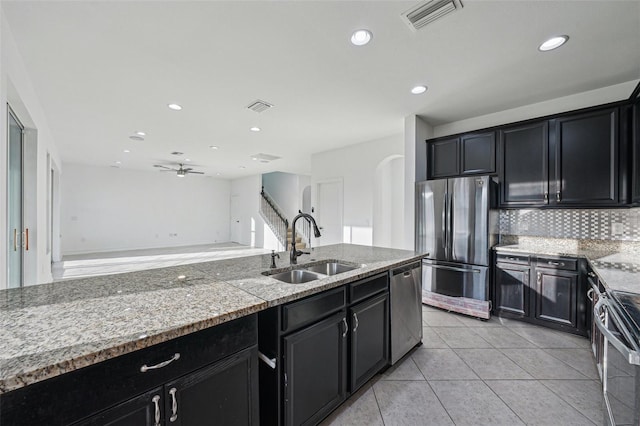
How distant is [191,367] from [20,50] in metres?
3.17

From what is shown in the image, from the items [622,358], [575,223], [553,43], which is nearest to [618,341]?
[622,358]

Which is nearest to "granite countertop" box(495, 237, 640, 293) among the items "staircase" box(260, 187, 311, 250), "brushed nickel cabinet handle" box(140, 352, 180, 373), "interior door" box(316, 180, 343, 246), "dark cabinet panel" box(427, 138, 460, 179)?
"dark cabinet panel" box(427, 138, 460, 179)

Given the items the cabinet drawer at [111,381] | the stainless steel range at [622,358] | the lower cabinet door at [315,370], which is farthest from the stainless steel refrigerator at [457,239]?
the cabinet drawer at [111,381]

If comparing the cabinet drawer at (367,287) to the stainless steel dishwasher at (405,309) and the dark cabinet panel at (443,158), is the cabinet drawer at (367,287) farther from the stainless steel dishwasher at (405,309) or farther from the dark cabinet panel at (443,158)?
the dark cabinet panel at (443,158)

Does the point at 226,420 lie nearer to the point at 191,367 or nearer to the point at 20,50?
the point at 191,367

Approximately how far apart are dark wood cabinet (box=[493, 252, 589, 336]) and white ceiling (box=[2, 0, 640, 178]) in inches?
80.3

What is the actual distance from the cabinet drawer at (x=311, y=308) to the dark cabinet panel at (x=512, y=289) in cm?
262

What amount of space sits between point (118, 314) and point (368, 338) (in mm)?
1592

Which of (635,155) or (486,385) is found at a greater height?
(635,155)

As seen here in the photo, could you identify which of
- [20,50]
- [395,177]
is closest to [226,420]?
[20,50]

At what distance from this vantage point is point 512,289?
128 inches

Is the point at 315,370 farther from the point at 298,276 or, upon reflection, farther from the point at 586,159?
the point at 586,159

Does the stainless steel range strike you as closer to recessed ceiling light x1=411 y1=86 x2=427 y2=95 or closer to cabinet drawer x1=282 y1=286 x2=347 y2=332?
cabinet drawer x1=282 y1=286 x2=347 y2=332

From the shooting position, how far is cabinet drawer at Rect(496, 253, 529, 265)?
3.13 metres
